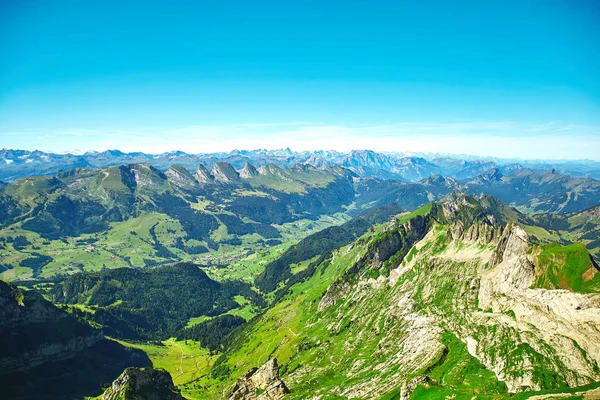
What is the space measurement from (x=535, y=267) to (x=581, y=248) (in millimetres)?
17574

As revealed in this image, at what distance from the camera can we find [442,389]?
4109 inches

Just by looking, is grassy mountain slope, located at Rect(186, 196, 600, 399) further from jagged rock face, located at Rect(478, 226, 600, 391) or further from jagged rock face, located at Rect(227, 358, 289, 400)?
jagged rock face, located at Rect(227, 358, 289, 400)

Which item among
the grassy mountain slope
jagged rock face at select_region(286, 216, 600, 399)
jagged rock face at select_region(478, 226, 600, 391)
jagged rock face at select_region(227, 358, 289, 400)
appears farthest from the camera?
jagged rock face at select_region(227, 358, 289, 400)

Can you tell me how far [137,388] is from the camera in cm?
14500

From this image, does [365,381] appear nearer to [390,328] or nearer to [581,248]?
[390,328]

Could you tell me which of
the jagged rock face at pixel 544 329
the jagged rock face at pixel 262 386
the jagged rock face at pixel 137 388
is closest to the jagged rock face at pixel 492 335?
the jagged rock face at pixel 544 329

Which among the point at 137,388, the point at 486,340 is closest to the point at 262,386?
the point at 137,388

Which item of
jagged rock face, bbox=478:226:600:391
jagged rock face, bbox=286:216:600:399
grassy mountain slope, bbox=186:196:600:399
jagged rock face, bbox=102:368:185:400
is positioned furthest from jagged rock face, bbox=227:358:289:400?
jagged rock face, bbox=478:226:600:391

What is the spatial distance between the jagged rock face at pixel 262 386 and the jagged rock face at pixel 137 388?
34286 millimetres

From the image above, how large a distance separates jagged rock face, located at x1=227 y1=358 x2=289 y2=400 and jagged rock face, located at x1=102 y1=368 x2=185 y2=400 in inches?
1350

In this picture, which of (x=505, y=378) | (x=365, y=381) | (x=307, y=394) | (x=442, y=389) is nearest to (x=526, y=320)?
(x=505, y=378)

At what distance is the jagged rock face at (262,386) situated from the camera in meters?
133

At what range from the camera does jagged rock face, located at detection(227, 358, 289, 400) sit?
13275 cm

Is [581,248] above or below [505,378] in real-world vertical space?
above
